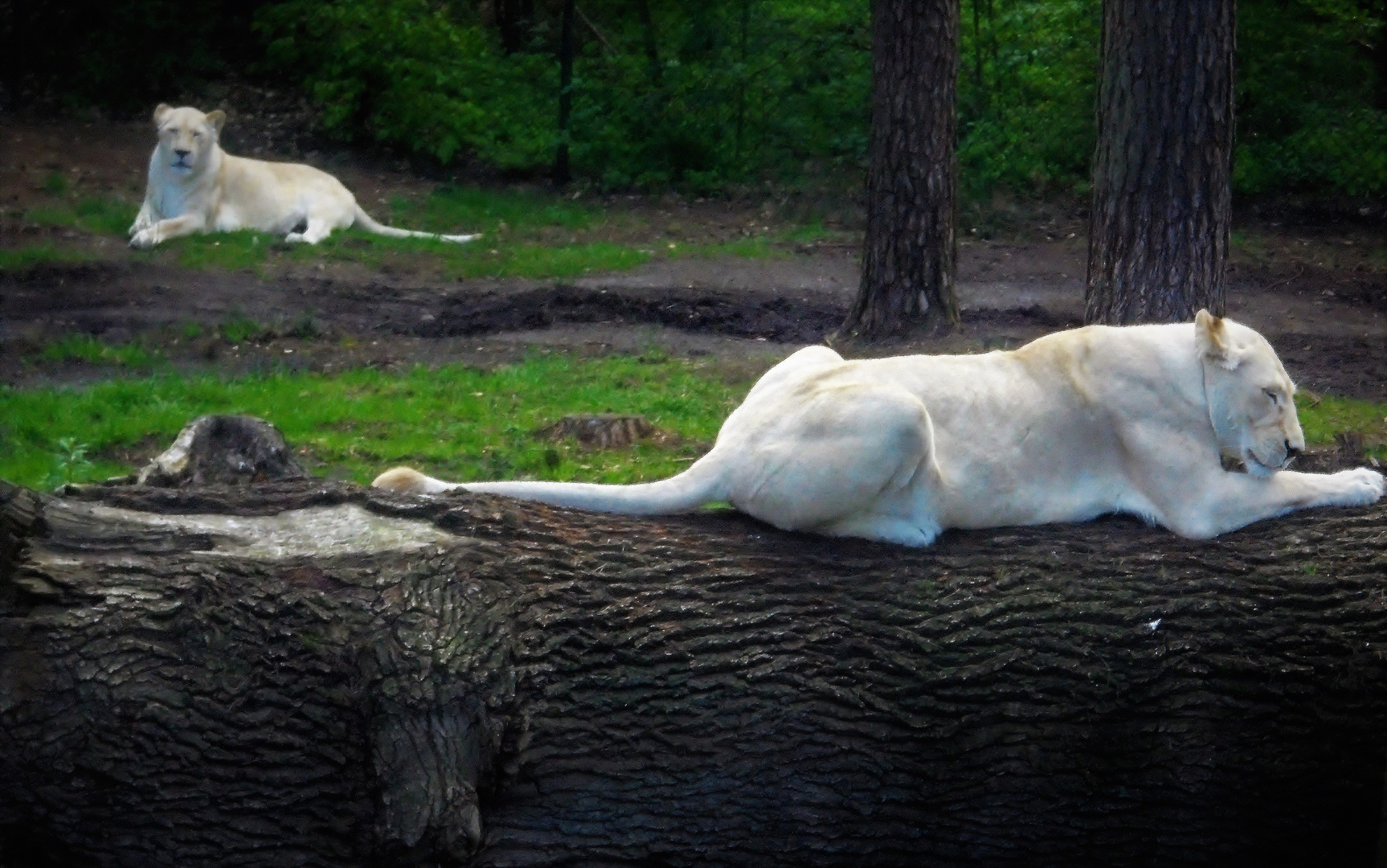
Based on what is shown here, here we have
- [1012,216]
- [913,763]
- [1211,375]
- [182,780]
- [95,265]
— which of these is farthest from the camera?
[1012,216]

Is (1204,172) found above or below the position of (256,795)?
above

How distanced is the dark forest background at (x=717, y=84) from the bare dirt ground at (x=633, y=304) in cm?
156

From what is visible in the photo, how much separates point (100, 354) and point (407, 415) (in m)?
2.86

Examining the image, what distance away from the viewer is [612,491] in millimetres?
4770

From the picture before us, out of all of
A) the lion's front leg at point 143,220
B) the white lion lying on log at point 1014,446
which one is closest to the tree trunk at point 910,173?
the white lion lying on log at point 1014,446

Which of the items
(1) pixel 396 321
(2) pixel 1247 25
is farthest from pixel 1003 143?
(1) pixel 396 321

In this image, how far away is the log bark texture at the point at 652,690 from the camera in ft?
12.2

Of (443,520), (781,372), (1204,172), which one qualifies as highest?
(1204,172)

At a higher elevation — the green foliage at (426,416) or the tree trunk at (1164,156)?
the tree trunk at (1164,156)

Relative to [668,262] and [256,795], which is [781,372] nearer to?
[256,795]

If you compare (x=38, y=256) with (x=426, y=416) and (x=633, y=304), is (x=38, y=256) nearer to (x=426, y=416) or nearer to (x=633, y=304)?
(x=633, y=304)

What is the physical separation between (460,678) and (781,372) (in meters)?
1.77

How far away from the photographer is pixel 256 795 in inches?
147

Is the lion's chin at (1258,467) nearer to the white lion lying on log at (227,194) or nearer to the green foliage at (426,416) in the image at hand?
the green foliage at (426,416)
